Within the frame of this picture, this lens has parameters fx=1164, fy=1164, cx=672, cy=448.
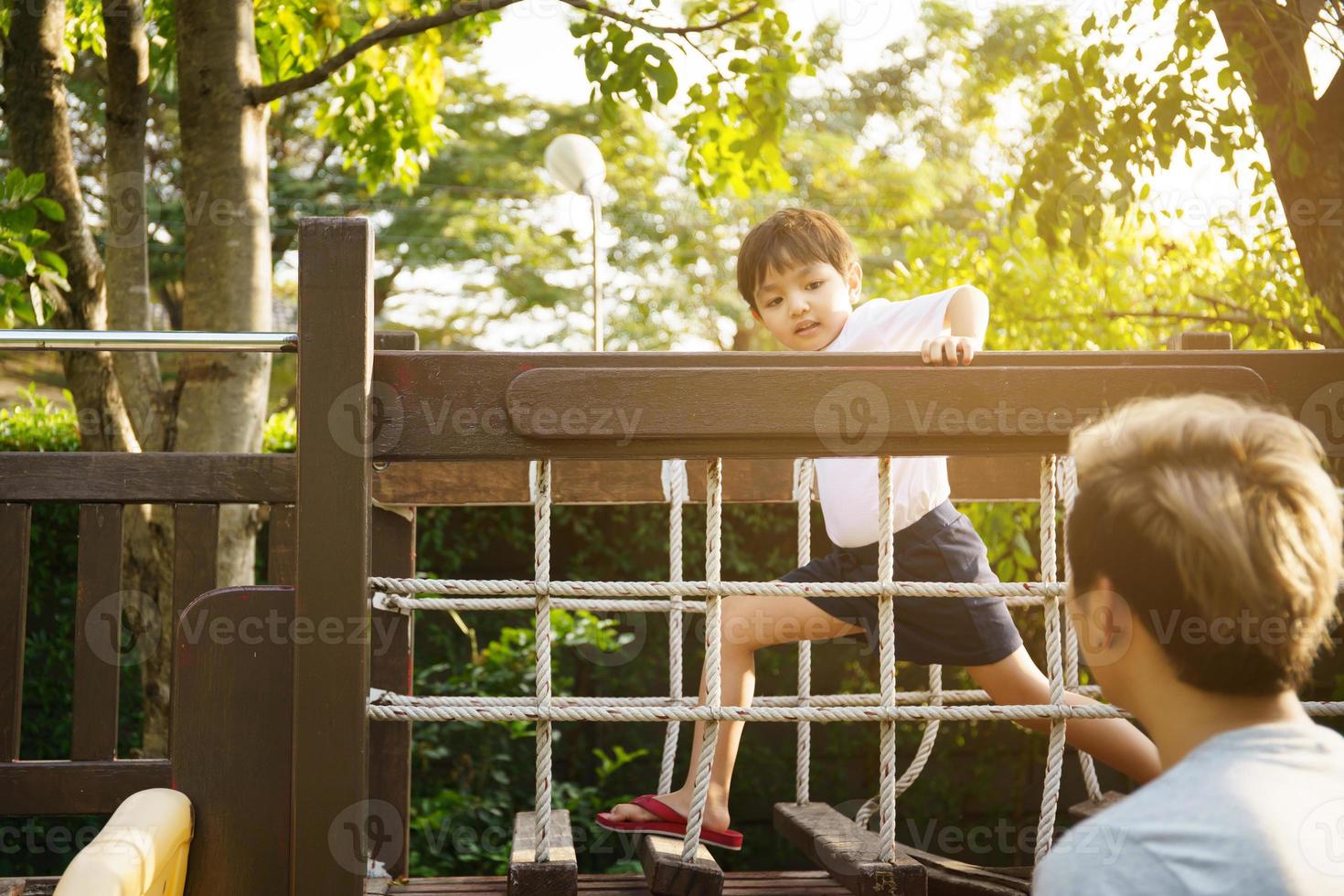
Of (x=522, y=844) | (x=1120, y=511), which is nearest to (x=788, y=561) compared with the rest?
(x=522, y=844)

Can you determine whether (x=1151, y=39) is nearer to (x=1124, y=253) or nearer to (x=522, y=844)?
(x=1124, y=253)

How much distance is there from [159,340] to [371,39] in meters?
2.29

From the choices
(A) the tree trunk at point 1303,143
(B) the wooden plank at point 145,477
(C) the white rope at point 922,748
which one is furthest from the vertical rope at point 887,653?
(B) the wooden plank at point 145,477

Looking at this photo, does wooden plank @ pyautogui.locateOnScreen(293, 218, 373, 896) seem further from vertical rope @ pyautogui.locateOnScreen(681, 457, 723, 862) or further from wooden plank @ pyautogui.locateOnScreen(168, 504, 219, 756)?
wooden plank @ pyautogui.locateOnScreen(168, 504, 219, 756)

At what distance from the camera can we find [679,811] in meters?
2.07

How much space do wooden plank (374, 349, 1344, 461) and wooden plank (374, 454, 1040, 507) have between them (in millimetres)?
1182

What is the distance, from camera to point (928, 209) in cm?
1881

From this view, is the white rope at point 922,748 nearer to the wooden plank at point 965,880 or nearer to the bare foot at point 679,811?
the wooden plank at point 965,880

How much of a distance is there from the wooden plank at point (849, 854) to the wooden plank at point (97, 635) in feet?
6.00

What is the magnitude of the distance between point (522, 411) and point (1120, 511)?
0.82m

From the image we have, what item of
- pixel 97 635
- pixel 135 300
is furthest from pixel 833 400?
pixel 135 300

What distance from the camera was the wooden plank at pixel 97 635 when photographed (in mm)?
3035

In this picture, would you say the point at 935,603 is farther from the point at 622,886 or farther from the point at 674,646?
the point at 622,886

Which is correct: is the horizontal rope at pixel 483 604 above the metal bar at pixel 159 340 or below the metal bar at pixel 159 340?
below
